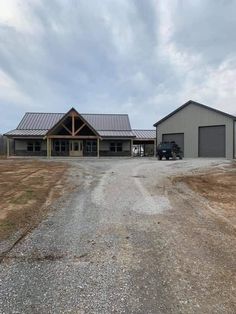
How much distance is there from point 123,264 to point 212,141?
28.1m

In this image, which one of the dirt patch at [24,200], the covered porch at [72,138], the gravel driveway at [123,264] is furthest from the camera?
the covered porch at [72,138]

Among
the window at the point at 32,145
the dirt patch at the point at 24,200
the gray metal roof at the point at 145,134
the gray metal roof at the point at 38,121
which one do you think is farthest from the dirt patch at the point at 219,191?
the gray metal roof at the point at 38,121

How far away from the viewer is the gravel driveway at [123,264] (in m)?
3.50

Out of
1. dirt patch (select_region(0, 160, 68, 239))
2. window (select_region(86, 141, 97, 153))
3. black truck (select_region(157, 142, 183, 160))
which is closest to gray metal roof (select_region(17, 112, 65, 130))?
window (select_region(86, 141, 97, 153))

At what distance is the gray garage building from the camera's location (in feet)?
98.0

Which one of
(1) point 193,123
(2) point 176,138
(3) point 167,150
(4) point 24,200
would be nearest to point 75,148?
(2) point 176,138

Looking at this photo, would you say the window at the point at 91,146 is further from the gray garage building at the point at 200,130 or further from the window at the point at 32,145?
the gray garage building at the point at 200,130

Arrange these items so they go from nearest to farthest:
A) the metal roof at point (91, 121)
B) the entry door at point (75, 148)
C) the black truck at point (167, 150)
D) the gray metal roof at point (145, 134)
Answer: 1. the black truck at point (167, 150)
2. the entry door at point (75, 148)
3. the metal roof at point (91, 121)
4. the gray metal roof at point (145, 134)

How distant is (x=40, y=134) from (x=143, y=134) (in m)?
13.1

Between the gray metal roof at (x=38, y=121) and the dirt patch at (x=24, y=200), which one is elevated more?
the gray metal roof at (x=38, y=121)

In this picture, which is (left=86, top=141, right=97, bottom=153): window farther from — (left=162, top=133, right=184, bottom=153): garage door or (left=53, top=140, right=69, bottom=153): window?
(left=162, top=133, right=184, bottom=153): garage door

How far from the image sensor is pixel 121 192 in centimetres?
1014

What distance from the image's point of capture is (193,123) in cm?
3259

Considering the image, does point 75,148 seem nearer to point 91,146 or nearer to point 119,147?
point 91,146
